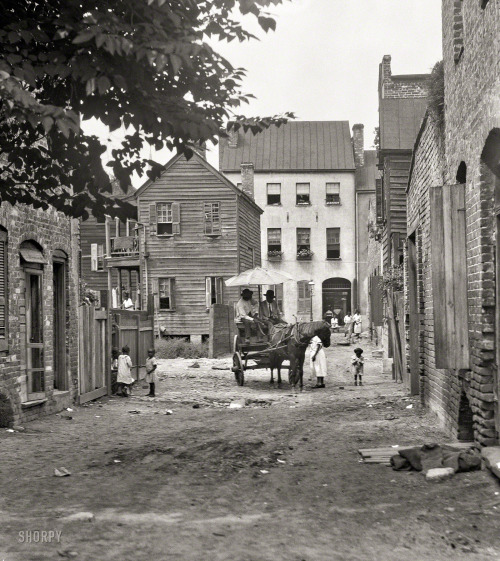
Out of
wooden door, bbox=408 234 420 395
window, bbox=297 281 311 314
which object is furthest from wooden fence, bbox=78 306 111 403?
window, bbox=297 281 311 314

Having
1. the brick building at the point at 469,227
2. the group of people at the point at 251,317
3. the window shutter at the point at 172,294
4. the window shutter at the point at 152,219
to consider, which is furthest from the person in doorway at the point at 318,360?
the window shutter at the point at 152,219

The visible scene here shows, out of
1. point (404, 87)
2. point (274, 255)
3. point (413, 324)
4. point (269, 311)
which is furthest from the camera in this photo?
point (274, 255)

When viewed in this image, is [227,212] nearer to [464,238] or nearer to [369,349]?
[369,349]

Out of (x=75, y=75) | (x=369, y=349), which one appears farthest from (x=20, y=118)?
(x=369, y=349)

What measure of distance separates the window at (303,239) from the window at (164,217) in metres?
15.3

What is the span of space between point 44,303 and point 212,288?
24.3 m

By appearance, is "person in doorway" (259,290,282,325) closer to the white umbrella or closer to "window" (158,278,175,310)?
the white umbrella

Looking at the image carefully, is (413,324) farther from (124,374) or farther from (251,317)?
(124,374)

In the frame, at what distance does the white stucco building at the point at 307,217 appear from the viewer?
5112 cm

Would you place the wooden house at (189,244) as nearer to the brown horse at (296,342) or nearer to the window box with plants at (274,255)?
the window box with plants at (274,255)

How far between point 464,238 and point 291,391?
952 cm

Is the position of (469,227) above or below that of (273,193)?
below

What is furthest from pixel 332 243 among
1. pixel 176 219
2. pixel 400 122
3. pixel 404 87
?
pixel 400 122

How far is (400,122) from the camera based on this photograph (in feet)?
83.9
